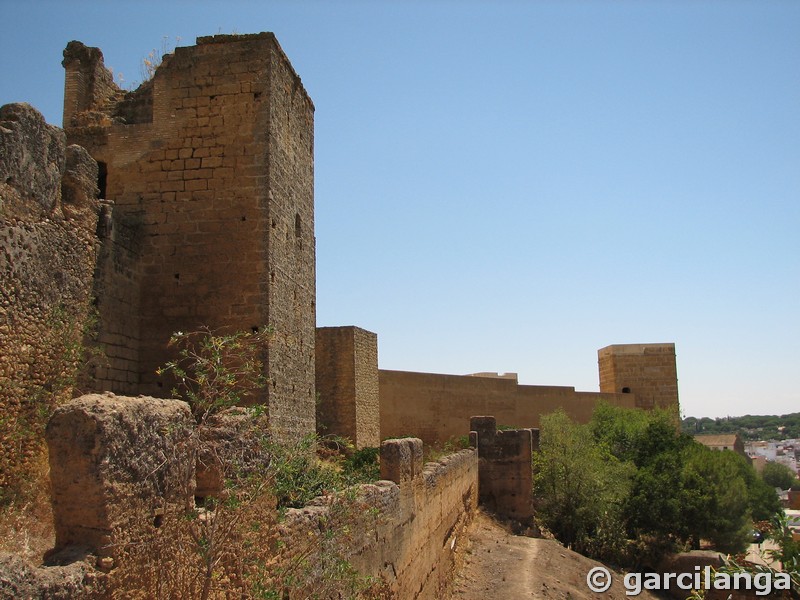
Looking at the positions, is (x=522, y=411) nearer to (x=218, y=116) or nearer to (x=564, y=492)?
(x=564, y=492)

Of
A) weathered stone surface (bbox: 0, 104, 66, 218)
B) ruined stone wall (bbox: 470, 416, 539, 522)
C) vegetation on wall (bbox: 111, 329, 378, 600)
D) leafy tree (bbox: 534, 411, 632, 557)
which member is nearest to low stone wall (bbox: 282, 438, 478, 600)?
vegetation on wall (bbox: 111, 329, 378, 600)

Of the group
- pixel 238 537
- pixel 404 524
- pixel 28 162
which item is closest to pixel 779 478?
pixel 404 524

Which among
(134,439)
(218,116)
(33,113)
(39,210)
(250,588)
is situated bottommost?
(250,588)

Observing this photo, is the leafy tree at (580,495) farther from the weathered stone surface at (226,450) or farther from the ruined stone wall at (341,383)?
the weathered stone surface at (226,450)

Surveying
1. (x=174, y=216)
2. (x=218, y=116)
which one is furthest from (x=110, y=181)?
(x=218, y=116)

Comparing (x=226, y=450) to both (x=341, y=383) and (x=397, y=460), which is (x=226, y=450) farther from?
(x=341, y=383)

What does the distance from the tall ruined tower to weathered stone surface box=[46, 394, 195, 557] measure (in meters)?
5.93

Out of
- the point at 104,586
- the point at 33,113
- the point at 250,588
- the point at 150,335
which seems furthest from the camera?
the point at 150,335

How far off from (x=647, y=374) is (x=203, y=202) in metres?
25.8

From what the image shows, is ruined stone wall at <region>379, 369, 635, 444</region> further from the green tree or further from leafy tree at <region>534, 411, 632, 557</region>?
the green tree

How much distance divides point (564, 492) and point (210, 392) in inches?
583

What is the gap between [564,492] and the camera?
18.0 meters

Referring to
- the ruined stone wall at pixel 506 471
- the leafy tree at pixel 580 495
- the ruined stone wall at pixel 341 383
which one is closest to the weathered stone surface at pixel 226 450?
the ruined stone wall at pixel 506 471

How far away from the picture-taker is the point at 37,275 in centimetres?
739
